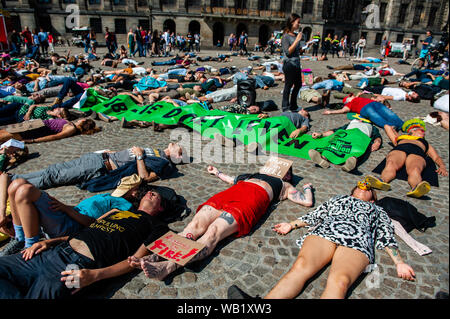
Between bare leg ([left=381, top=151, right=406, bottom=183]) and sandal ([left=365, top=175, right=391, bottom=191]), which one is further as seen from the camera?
bare leg ([left=381, top=151, right=406, bottom=183])

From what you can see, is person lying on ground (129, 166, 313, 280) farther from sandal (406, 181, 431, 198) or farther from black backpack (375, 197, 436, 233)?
sandal (406, 181, 431, 198)

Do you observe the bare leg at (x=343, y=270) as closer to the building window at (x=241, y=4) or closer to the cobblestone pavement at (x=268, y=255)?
the cobblestone pavement at (x=268, y=255)

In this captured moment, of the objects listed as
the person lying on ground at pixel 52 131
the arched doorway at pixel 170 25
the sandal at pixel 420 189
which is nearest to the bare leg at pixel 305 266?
the sandal at pixel 420 189

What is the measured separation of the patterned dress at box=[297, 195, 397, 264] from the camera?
116 inches

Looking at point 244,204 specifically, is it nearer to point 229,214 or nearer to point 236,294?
point 229,214

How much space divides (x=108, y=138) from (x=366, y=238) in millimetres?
6012

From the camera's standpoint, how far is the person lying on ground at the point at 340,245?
2617 mm

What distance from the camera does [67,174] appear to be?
4.56 meters

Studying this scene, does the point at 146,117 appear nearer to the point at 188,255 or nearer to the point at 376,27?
the point at 188,255

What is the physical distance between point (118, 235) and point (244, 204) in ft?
5.00

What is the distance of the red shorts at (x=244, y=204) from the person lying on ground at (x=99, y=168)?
158cm

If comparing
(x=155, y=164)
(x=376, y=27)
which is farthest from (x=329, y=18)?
(x=155, y=164)

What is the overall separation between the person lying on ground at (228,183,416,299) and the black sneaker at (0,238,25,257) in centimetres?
246

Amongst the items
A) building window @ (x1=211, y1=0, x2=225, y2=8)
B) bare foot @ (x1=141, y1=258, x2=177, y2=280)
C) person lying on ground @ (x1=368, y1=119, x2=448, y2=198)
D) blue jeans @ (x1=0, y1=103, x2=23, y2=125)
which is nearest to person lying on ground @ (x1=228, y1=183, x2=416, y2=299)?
bare foot @ (x1=141, y1=258, x2=177, y2=280)
